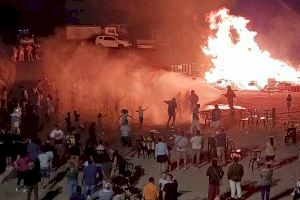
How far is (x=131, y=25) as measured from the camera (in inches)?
2194

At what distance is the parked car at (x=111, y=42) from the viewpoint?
4731 cm

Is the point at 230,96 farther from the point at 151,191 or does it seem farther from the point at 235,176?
the point at 151,191

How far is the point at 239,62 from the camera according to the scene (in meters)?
40.1

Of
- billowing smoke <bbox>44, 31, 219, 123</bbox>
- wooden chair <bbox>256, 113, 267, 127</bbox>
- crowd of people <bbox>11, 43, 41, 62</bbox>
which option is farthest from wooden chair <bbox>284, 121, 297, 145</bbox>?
crowd of people <bbox>11, 43, 41, 62</bbox>

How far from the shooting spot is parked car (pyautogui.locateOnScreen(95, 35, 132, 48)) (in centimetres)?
4731

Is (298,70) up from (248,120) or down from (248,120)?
up

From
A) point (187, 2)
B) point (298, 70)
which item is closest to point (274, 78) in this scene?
point (298, 70)

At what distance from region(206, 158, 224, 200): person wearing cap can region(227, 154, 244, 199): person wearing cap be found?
0.31 meters

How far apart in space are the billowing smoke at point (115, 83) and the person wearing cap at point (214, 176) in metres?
11.4

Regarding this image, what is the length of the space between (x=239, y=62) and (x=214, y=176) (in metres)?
23.0

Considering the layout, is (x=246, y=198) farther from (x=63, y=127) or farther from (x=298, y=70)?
(x=298, y=70)

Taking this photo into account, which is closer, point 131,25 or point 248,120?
point 248,120

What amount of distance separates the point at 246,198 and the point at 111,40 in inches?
1182

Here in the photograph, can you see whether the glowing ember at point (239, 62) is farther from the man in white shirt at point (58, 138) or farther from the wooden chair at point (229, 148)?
the man in white shirt at point (58, 138)
